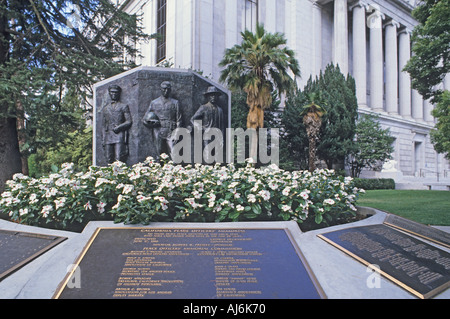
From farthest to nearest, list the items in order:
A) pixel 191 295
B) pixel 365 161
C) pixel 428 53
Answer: pixel 365 161 < pixel 428 53 < pixel 191 295

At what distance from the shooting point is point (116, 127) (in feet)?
24.1

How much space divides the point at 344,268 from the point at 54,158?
1150 inches

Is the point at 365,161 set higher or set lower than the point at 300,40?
lower

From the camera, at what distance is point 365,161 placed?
3130 cm

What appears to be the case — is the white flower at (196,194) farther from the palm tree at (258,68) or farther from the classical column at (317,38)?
the classical column at (317,38)

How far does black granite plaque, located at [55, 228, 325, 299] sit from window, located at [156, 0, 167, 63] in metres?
28.4

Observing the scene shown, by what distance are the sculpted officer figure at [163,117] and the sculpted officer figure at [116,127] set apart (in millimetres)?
557

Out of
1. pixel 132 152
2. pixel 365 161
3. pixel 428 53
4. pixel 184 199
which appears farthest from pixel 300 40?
pixel 184 199

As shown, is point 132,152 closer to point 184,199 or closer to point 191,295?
point 184,199

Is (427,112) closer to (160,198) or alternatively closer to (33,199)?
(160,198)

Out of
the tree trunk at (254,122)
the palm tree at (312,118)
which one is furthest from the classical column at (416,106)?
the tree trunk at (254,122)

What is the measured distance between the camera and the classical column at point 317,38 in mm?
34406

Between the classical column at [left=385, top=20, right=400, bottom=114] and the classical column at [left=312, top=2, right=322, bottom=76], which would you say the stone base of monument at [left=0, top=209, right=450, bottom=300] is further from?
the classical column at [left=385, top=20, right=400, bottom=114]

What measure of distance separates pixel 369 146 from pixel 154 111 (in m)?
27.2
